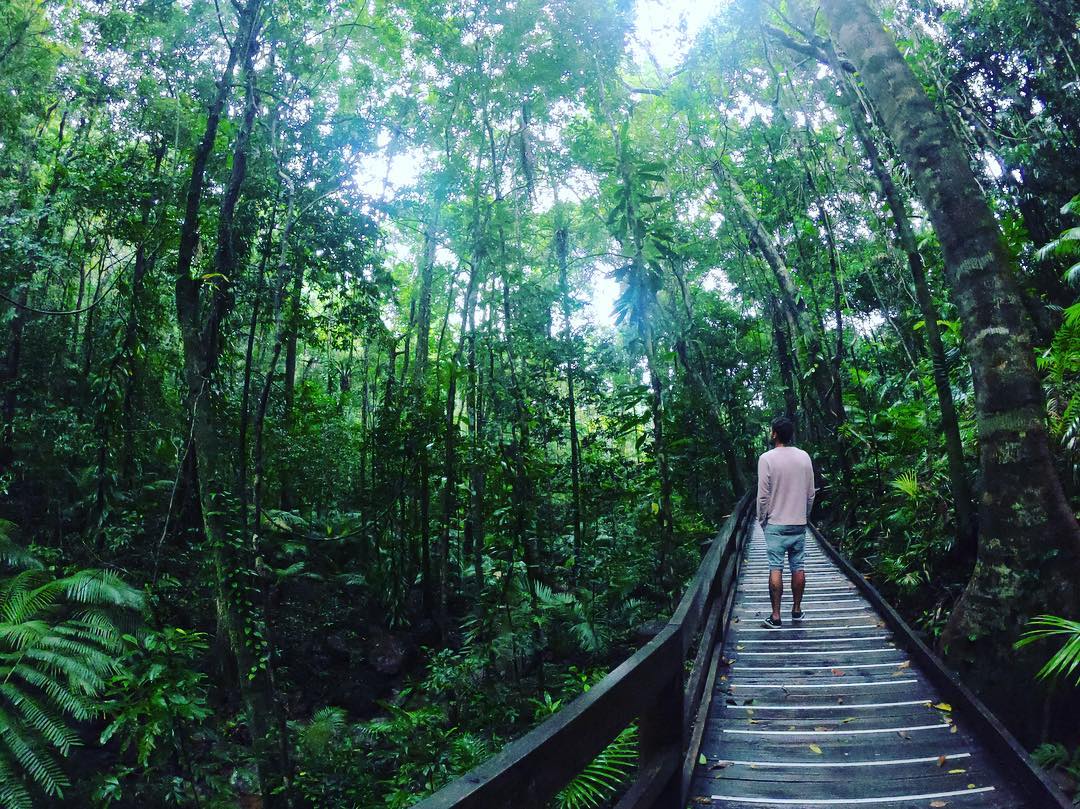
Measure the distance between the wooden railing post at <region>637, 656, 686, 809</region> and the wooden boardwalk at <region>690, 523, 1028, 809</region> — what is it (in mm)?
782

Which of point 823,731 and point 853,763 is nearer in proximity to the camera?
point 853,763

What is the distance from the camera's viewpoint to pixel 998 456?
465 centimetres

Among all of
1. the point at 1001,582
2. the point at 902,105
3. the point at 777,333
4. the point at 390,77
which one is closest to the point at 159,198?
the point at 390,77

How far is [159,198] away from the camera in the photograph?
9.93 meters

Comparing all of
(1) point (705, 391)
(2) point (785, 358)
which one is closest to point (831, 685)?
(1) point (705, 391)

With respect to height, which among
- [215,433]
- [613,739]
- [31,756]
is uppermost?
[215,433]

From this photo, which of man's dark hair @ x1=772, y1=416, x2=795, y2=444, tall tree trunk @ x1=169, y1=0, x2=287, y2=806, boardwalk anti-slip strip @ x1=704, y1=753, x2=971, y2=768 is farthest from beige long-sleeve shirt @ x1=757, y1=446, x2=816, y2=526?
tall tree trunk @ x1=169, y1=0, x2=287, y2=806

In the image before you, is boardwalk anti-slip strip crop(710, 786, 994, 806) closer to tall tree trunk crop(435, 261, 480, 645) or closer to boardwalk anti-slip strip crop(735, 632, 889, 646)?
boardwalk anti-slip strip crop(735, 632, 889, 646)

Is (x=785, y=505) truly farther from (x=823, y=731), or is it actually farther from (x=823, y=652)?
(x=823, y=731)

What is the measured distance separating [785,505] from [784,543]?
375mm

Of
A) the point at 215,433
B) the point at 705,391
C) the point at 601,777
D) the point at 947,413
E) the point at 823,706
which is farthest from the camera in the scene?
the point at 705,391

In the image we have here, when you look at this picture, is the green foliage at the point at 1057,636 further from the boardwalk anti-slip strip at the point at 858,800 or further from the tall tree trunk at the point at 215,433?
the tall tree trunk at the point at 215,433

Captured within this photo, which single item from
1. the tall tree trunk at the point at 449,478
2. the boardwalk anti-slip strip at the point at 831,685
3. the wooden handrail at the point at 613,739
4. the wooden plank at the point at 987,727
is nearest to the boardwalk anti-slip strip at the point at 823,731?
the wooden plank at the point at 987,727

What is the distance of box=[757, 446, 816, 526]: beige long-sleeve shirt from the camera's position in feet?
19.2
